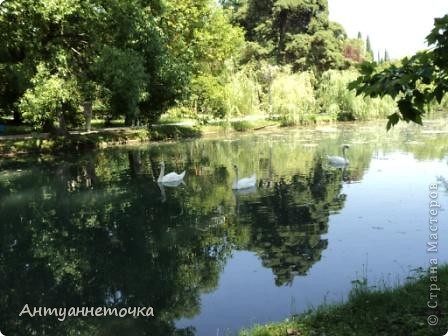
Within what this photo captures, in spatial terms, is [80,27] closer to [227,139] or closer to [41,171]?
[41,171]

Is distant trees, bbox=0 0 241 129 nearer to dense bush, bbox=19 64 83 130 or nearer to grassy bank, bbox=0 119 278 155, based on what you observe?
dense bush, bbox=19 64 83 130

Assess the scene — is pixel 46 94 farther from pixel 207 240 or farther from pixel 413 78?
pixel 413 78

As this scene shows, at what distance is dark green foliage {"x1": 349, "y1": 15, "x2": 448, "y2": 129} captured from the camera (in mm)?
3557

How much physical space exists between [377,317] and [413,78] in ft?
9.15

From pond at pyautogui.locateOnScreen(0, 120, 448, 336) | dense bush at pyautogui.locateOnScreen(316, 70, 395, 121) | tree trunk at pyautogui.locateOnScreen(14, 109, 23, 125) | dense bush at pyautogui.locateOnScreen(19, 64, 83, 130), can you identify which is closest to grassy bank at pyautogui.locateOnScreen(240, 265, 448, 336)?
pond at pyautogui.locateOnScreen(0, 120, 448, 336)

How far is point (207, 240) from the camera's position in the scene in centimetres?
1010

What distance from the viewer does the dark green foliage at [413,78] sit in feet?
→ 11.7

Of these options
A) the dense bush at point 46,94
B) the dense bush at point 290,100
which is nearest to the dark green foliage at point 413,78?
the dense bush at point 46,94

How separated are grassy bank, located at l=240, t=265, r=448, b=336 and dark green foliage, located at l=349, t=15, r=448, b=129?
2232 millimetres

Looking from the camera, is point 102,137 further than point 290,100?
No

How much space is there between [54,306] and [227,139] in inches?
960

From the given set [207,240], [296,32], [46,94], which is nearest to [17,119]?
[46,94]

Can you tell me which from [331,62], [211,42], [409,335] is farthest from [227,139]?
[409,335]

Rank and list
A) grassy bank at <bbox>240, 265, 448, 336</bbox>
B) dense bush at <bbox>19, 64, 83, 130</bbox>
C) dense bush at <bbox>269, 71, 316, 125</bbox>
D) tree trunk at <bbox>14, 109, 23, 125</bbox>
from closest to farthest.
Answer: grassy bank at <bbox>240, 265, 448, 336</bbox>
dense bush at <bbox>19, 64, 83, 130</bbox>
tree trunk at <bbox>14, 109, 23, 125</bbox>
dense bush at <bbox>269, 71, 316, 125</bbox>
